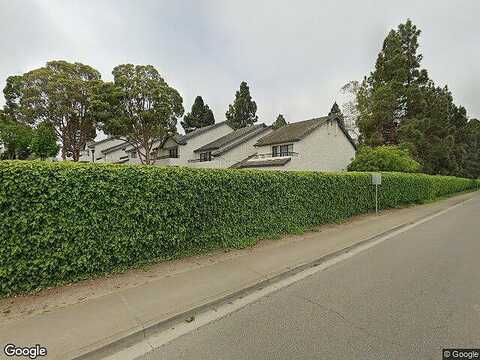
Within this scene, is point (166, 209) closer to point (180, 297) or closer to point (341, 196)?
point (180, 297)

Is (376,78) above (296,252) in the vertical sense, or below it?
above

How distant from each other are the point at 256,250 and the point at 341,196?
5.67 metres

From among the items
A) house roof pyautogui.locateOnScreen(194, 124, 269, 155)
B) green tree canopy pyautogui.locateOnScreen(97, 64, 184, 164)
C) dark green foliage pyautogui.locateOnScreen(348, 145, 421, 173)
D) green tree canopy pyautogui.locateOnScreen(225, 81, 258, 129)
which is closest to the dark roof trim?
house roof pyautogui.locateOnScreen(194, 124, 269, 155)

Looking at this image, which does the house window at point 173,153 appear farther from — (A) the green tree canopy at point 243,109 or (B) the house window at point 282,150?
(A) the green tree canopy at point 243,109

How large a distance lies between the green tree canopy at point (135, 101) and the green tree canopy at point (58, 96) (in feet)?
6.25

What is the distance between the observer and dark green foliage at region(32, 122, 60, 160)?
25344 millimetres

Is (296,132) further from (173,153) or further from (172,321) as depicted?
(172,321)

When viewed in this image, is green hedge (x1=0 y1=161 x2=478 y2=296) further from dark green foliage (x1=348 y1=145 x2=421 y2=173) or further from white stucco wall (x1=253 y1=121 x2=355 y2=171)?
white stucco wall (x1=253 y1=121 x2=355 y2=171)

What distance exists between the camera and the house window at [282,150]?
25.3m

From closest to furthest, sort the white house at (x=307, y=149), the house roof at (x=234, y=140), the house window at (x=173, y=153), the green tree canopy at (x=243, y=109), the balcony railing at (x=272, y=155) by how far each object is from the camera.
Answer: the white house at (x=307, y=149)
the balcony railing at (x=272, y=155)
the house roof at (x=234, y=140)
the house window at (x=173, y=153)
the green tree canopy at (x=243, y=109)

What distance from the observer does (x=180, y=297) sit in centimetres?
419

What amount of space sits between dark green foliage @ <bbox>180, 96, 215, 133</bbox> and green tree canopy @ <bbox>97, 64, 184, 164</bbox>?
33393 mm

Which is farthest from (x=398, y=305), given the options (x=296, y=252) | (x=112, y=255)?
(x=112, y=255)

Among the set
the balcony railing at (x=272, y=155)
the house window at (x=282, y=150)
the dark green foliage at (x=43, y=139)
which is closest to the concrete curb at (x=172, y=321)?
the balcony railing at (x=272, y=155)
